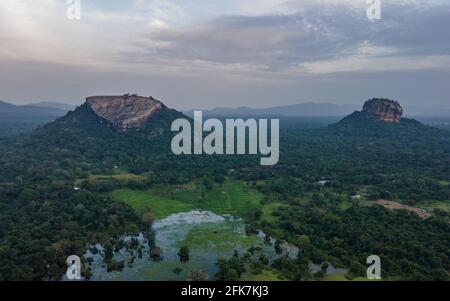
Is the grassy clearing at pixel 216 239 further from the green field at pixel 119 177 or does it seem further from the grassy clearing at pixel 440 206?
the grassy clearing at pixel 440 206

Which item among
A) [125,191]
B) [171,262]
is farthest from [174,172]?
[171,262]

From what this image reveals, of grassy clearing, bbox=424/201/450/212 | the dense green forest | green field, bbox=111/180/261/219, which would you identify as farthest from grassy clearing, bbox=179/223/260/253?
grassy clearing, bbox=424/201/450/212

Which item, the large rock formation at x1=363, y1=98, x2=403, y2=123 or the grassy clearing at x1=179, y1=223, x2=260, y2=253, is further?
the large rock formation at x1=363, y1=98, x2=403, y2=123

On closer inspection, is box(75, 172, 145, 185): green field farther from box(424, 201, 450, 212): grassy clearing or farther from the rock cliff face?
box(424, 201, 450, 212): grassy clearing

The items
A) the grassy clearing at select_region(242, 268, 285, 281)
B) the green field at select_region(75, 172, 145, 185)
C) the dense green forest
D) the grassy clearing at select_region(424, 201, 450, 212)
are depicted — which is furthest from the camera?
the green field at select_region(75, 172, 145, 185)

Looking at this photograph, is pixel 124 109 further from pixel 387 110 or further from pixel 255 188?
pixel 387 110

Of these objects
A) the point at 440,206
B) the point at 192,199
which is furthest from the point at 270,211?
the point at 440,206

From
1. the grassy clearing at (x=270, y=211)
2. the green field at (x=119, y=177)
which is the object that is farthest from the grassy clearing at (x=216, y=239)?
the green field at (x=119, y=177)
